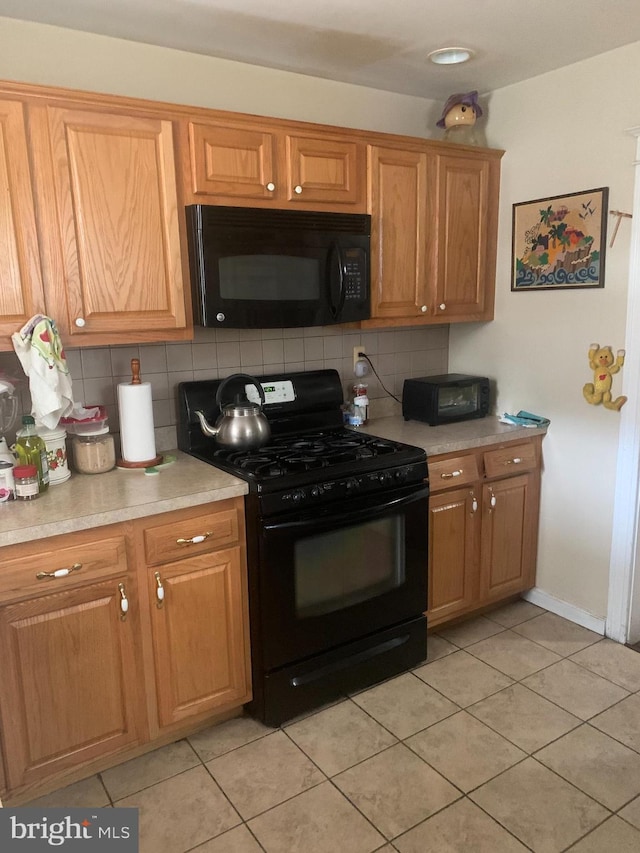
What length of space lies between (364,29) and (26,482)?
1935 mm

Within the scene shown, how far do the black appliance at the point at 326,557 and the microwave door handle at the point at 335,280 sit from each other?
0.46m

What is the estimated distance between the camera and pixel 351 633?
242cm

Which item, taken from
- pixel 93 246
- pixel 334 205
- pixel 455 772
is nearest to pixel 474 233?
pixel 334 205

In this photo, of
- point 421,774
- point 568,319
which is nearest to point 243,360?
point 568,319

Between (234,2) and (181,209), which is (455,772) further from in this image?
(234,2)

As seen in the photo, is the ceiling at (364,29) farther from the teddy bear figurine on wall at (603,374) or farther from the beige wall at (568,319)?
the teddy bear figurine on wall at (603,374)

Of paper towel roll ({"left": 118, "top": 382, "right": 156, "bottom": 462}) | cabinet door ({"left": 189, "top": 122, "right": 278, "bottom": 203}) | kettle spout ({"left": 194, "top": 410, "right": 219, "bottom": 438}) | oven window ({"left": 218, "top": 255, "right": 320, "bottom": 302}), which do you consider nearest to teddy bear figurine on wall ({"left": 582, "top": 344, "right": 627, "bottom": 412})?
oven window ({"left": 218, "top": 255, "right": 320, "bottom": 302})

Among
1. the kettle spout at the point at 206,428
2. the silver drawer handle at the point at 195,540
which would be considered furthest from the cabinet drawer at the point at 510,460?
the silver drawer handle at the point at 195,540

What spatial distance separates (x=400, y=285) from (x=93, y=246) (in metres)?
1.31

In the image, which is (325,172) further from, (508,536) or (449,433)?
(508,536)

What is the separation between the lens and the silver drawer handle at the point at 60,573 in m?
1.82

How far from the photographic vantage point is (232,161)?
7.53 ft

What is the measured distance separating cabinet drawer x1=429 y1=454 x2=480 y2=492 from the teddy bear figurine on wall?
1.91 ft

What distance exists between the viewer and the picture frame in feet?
8.77
